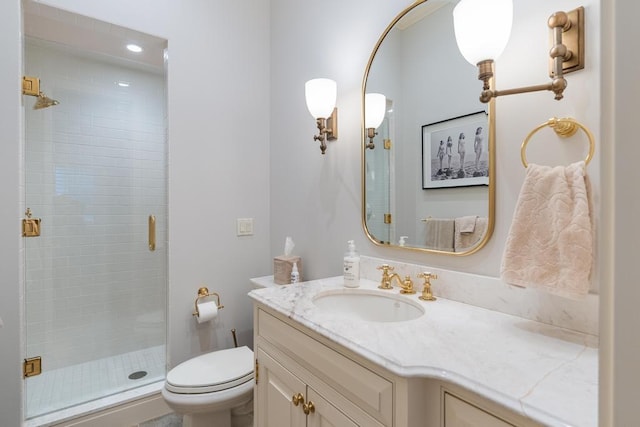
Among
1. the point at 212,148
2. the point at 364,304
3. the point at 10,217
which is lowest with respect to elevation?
the point at 364,304

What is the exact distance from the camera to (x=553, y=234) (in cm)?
82

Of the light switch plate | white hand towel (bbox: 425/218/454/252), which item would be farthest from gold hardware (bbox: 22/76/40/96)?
white hand towel (bbox: 425/218/454/252)

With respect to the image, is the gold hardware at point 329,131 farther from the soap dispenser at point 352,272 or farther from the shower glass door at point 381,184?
the soap dispenser at point 352,272

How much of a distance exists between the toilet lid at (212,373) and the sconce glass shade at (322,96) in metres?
1.28

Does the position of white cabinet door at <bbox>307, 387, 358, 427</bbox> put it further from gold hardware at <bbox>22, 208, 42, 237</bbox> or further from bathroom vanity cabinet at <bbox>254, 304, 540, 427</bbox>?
gold hardware at <bbox>22, 208, 42, 237</bbox>

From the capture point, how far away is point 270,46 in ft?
7.27

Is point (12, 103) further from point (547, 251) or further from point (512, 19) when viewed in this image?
point (547, 251)

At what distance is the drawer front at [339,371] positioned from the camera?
730 mm

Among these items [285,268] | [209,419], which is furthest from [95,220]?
[209,419]

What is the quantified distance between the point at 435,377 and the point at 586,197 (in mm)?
574

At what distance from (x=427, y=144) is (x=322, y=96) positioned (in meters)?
0.57

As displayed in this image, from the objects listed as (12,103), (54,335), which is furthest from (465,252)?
(54,335)

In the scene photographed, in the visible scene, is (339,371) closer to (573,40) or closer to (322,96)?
(573,40)

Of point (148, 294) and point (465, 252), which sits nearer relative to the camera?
point (465, 252)
